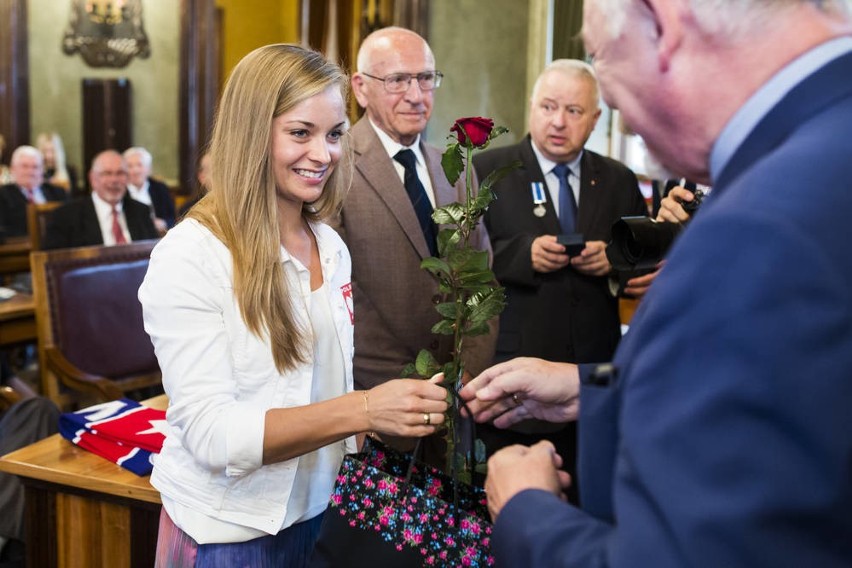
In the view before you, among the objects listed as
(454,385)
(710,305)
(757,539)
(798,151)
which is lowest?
(454,385)

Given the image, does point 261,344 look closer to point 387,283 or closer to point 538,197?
point 387,283

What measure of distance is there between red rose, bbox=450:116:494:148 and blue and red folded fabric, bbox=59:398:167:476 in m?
1.02

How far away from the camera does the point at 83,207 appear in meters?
6.08

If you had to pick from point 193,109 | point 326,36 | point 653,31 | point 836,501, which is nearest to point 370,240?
point 653,31

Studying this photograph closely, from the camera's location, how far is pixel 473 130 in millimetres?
1717

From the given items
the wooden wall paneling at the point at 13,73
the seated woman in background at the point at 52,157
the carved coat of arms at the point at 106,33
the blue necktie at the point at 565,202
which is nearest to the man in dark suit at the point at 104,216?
the blue necktie at the point at 565,202

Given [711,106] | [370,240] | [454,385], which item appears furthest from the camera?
[370,240]

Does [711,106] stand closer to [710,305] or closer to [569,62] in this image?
[710,305]

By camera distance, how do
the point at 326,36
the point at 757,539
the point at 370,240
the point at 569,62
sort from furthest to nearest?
1. the point at 326,36
2. the point at 569,62
3. the point at 370,240
4. the point at 757,539

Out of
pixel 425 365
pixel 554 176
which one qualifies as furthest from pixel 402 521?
pixel 554 176

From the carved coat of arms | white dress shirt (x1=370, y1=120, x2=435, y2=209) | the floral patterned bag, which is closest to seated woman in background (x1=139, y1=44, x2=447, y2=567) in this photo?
the floral patterned bag

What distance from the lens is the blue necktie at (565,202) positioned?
333 cm

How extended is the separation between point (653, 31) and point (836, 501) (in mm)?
459

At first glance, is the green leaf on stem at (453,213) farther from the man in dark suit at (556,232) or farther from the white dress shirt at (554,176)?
the white dress shirt at (554,176)
